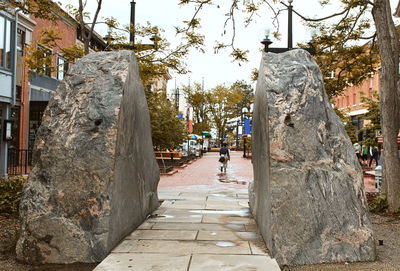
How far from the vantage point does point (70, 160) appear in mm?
4723

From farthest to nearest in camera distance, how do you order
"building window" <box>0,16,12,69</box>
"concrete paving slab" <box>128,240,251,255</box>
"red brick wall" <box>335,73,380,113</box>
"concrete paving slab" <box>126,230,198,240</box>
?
"red brick wall" <box>335,73,380,113</box> < "building window" <box>0,16,12,69</box> < "concrete paving slab" <box>126,230,198,240</box> < "concrete paving slab" <box>128,240,251,255</box>

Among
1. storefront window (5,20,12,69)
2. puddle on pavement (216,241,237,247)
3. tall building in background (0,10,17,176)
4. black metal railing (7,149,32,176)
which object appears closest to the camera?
puddle on pavement (216,241,237,247)

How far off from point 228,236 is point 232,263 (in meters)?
1.21

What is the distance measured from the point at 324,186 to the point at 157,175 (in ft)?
12.0

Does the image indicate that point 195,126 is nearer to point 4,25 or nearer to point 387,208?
point 4,25

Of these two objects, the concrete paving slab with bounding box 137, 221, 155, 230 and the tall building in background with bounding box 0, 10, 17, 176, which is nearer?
the concrete paving slab with bounding box 137, 221, 155, 230

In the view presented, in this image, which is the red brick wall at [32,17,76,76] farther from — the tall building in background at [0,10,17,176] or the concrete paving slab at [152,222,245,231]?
the concrete paving slab at [152,222,245,231]

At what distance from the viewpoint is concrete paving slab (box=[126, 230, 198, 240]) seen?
525 cm

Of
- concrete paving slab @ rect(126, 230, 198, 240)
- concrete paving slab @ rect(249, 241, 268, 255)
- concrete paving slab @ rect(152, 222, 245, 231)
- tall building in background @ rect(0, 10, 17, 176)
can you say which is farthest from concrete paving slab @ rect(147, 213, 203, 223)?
tall building in background @ rect(0, 10, 17, 176)

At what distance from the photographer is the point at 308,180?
4.68 metres

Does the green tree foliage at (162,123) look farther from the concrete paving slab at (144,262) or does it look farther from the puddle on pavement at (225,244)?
the concrete paving slab at (144,262)

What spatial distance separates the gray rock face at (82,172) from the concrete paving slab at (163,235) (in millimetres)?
173

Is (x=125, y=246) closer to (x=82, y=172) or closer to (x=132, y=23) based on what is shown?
(x=82, y=172)

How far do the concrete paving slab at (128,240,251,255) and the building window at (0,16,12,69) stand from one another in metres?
13.3
